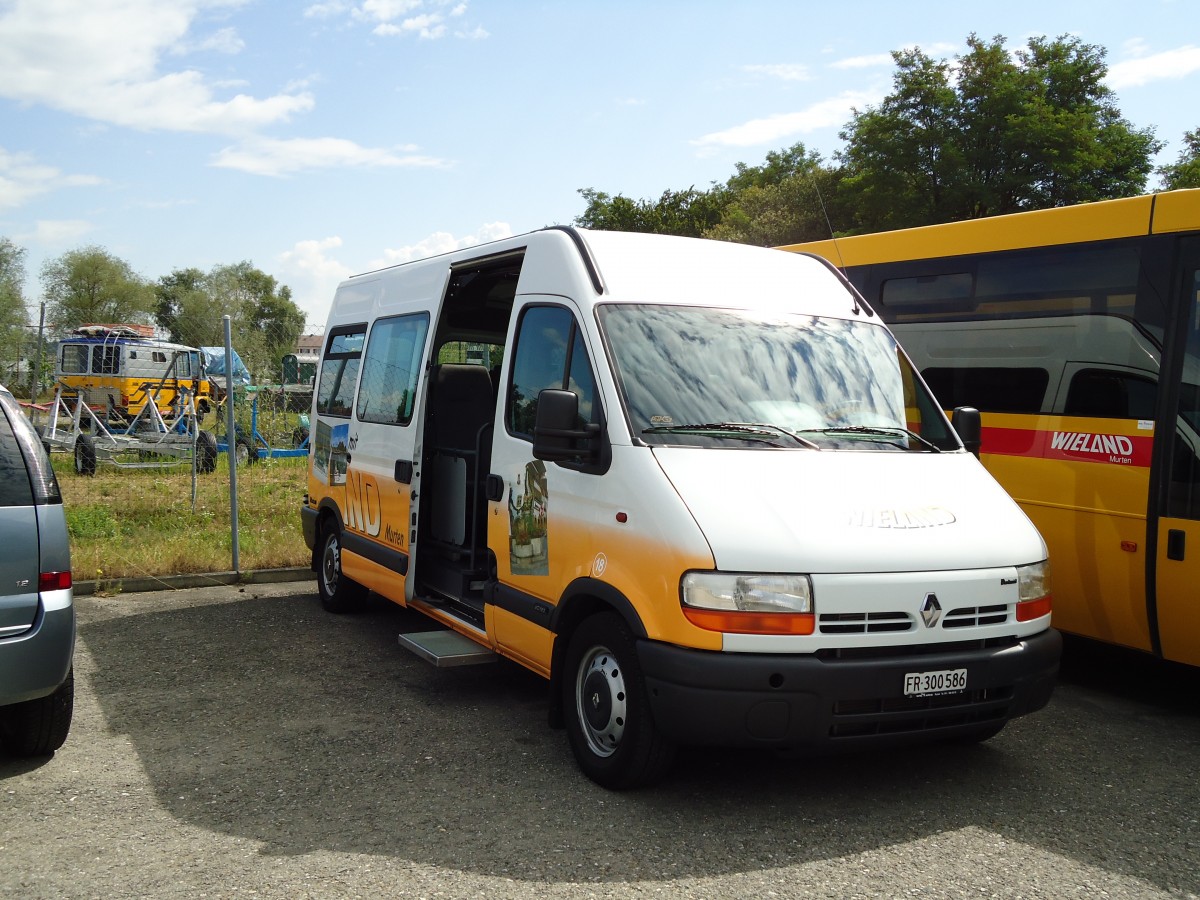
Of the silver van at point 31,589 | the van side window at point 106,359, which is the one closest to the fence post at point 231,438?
the silver van at point 31,589

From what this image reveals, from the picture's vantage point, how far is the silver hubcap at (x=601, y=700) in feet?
15.7

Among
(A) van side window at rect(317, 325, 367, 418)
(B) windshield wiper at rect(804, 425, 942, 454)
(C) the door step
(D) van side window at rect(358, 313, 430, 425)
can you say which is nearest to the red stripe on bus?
(B) windshield wiper at rect(804, 425, 942, 454)

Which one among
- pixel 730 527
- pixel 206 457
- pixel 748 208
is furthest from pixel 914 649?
pixel 748 208

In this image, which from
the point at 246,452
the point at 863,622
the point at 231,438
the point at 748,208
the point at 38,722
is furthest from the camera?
the point at 748,208

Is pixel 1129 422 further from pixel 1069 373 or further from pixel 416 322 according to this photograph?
pixel 416 322

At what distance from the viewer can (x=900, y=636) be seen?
4.44m

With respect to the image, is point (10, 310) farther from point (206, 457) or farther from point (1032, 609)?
point (1032, 609)

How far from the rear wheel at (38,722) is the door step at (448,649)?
70.9 inches

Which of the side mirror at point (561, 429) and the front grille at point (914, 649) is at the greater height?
the side mirror at point (561, 429)

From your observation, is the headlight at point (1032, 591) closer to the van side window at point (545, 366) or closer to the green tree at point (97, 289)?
the van side window at point (545, 366)

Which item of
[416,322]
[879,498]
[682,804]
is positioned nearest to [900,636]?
[879,498]

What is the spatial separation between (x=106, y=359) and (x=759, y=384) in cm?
1922

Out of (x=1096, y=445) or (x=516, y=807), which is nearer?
(x=516, y=807)

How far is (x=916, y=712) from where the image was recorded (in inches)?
176
